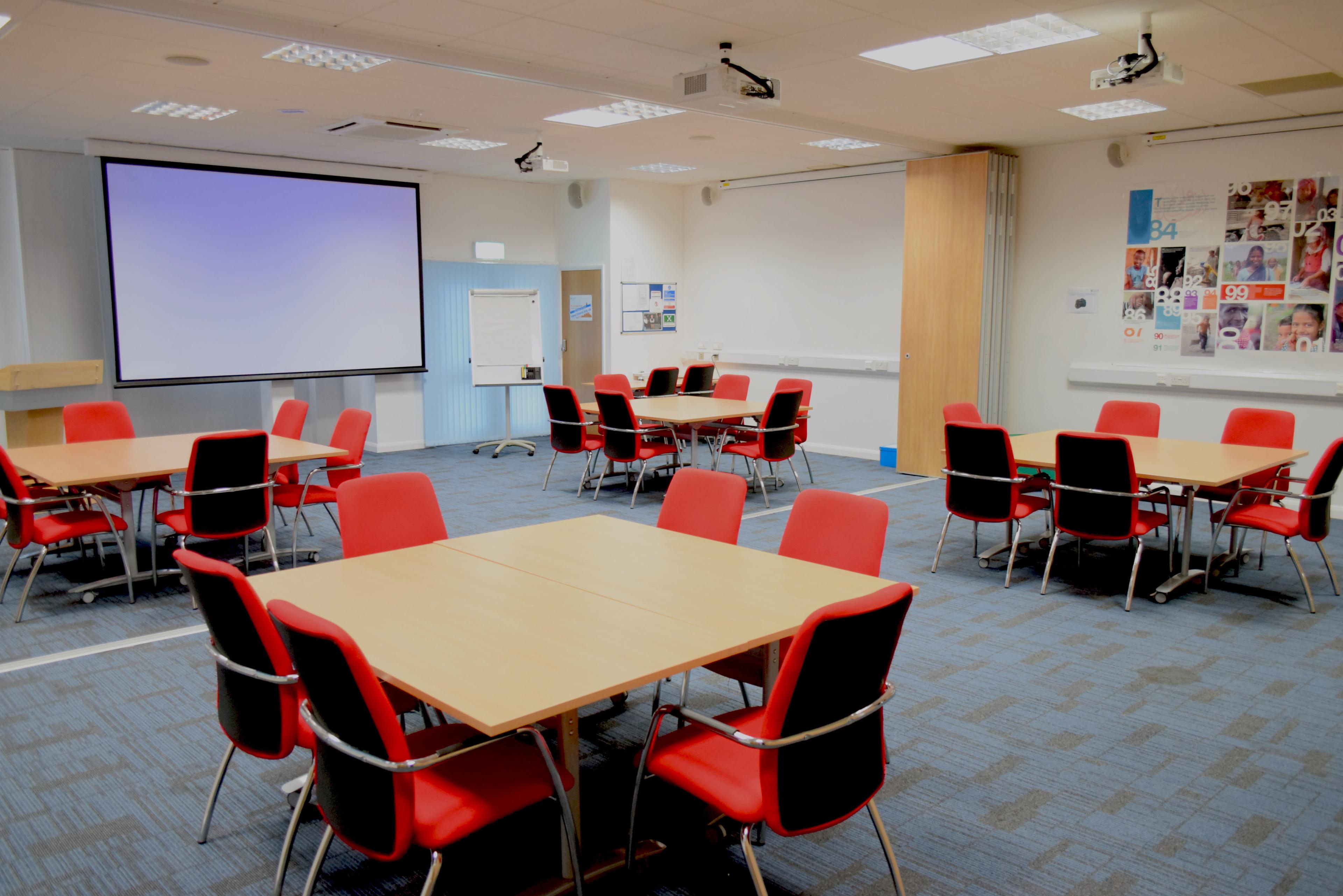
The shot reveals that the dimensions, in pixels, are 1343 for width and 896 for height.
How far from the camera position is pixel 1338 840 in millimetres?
2865

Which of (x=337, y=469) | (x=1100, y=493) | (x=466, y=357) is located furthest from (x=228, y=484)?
(x=466, y=357)

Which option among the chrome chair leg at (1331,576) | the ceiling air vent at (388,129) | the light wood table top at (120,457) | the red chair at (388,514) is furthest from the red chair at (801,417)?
the red chair at (388,514)

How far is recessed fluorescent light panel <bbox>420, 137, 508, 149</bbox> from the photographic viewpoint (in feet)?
27.2

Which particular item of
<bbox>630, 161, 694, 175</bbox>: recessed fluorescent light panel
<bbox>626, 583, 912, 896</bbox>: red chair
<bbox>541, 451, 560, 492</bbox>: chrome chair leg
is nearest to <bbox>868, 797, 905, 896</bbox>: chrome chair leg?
<bbox>626, 583, 912, 896</bbox>: red chair

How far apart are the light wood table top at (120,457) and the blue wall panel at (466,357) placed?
4457 millimetres

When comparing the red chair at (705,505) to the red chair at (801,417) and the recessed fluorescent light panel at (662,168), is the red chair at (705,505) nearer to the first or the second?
the red chair at (801,417)

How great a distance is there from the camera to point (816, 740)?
215cm

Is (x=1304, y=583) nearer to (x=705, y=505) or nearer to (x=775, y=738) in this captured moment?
(x=705, y=505)

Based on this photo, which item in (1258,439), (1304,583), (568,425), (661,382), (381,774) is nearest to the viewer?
(381,774)

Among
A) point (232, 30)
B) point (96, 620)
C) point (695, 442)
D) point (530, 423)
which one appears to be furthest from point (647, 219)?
point (96, 620)

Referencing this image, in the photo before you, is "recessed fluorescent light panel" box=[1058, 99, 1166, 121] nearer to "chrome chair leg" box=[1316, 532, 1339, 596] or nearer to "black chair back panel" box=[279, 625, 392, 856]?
"chrome chair leg" box=[1316, 532, 1339, 596]

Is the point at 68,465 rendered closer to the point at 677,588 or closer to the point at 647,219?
the point at 677,588

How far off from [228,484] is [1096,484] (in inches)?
182

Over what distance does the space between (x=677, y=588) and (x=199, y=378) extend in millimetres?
7542
